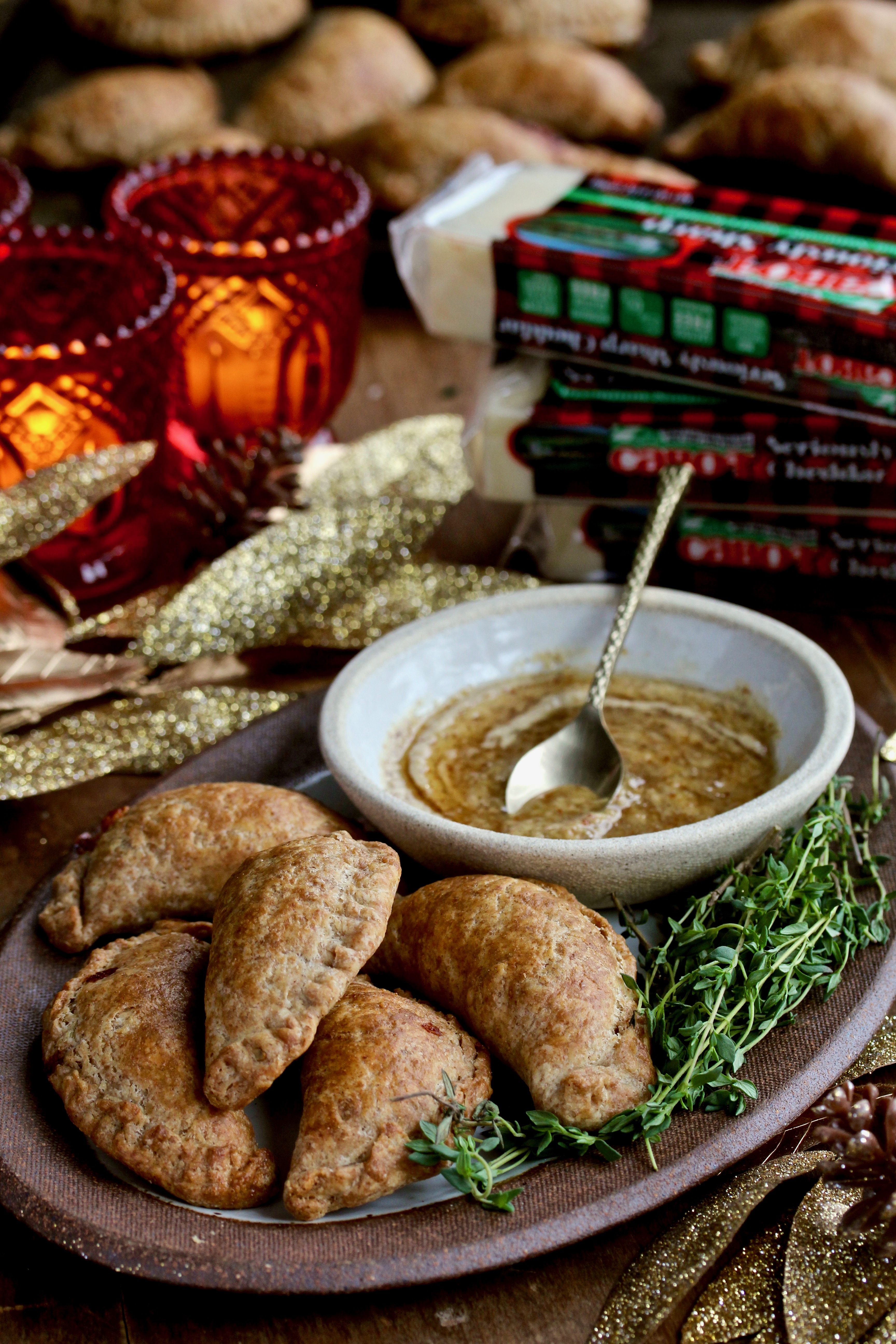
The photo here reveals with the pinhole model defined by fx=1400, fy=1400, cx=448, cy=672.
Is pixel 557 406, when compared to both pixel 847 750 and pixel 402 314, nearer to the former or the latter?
pixel 847 750

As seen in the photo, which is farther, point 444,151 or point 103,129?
point 103,129

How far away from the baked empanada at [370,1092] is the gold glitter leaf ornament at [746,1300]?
16 centimetres

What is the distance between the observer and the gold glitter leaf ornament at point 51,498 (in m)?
1.25

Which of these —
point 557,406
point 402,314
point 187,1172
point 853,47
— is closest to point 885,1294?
point 187,1172

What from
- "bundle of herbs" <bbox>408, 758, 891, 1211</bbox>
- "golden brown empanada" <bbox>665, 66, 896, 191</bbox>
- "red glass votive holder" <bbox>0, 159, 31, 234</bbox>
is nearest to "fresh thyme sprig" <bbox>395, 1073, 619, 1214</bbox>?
"bundle of herbs" <bbox>408, 758, 891, 1211</bbox>

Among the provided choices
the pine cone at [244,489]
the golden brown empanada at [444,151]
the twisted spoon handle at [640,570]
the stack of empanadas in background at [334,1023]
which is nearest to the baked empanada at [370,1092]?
the stack of empanadas in background at [334,1023]

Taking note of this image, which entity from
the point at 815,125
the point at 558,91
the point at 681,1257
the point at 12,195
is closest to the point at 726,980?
the point at 681,1257

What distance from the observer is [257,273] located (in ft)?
4.94

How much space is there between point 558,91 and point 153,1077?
218cm

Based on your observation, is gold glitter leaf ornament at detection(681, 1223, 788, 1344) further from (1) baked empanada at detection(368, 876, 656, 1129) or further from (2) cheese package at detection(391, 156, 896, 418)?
(2) cheese package at detection(391, 156, 896, 418)

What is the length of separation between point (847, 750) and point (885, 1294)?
1.43ft

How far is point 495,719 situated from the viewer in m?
1.19

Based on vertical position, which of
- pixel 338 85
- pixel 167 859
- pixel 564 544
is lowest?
pixel 564 544

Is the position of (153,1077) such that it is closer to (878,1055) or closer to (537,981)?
(537,981)
